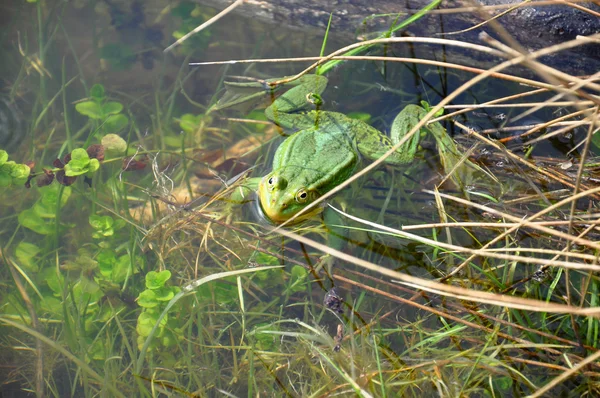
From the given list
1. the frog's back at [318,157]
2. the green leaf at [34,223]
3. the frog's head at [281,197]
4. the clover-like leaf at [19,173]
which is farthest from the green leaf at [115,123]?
the frog's head at [281,197]

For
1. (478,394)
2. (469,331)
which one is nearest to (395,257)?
(469,331)

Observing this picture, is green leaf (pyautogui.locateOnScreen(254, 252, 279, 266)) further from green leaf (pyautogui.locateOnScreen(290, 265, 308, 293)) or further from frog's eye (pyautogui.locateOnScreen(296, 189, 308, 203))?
frog's eye (pyautogui.locateOnScreen(296, 189, 308, 203))

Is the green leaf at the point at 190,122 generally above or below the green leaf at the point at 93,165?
above

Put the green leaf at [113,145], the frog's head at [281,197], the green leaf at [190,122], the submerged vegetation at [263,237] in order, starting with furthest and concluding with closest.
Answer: the green leaf at [190,122]
the green leaf at [113,145]
the frog's head at [281,197]
the submerged vegetation at [263,237]

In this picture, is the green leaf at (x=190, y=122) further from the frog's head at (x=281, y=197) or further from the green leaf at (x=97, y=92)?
the frog's head at (x=281, y=197)

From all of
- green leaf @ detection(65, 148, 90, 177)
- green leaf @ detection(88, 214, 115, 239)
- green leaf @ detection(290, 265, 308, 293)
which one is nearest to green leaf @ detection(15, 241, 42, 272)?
green leaf @ detection(88, 214, 115, 239)

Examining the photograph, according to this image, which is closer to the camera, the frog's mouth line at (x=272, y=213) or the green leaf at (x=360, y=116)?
the frog's mouth line at (x=272, y=213)
